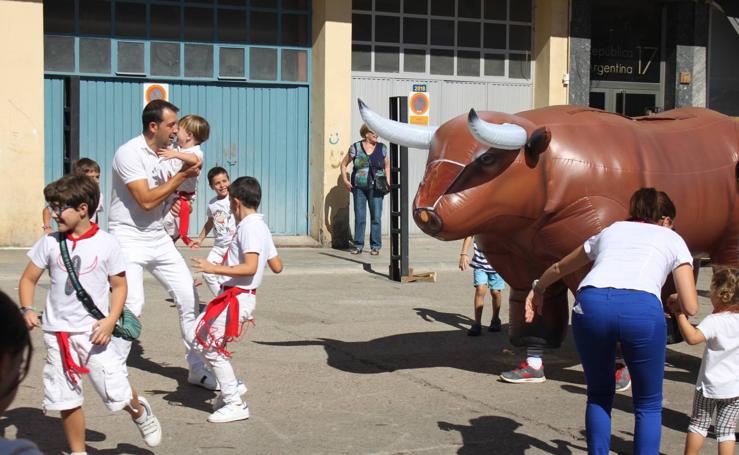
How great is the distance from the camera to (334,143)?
15.8m

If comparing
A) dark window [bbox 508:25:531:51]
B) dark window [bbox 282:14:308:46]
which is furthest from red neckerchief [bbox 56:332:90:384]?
dark window [bbox 508:25:531:51]

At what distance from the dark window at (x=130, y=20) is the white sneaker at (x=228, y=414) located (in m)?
9.82

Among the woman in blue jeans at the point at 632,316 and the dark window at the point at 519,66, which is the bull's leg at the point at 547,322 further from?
the dark window at the point at 519,66

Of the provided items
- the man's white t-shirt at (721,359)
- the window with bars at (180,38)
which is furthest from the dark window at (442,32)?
the man's white t-shirt at (721,359)

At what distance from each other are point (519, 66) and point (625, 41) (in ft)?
6.79

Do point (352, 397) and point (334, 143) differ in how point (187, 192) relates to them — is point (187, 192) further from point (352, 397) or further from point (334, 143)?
point (334, 143)

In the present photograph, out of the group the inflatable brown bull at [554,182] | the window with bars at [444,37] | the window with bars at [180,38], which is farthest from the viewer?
the window with bars at [444,37]

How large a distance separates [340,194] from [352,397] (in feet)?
29.6

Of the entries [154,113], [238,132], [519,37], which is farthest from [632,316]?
[519,37]

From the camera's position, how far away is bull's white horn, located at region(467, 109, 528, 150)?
6.38m

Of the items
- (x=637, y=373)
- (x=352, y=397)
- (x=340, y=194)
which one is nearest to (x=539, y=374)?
(x=352, y=397)

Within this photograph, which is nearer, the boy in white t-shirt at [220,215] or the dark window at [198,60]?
the boy in white t-shirt at [220,215]

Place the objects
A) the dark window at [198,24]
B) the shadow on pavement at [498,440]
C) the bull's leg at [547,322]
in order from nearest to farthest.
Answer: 1. the shadow on pavement at [498,440]
2. the bull's leg at [547,322]
3. the dark window at [198,24]

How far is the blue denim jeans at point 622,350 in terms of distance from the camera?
193 inches
